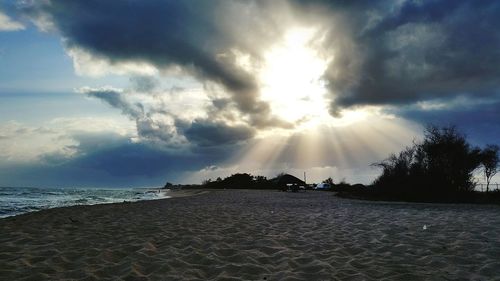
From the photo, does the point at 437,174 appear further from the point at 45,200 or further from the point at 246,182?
the point at 246,182

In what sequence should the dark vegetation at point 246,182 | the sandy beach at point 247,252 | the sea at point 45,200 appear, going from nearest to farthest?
1. the sandy beach at point 247,252
2. the sea at point 45,200
3. the dark vegetation at point 246,182

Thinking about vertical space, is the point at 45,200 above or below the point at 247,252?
below

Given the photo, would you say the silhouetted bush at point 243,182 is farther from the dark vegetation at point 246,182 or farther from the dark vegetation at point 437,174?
the dark vegetation at point 437,174

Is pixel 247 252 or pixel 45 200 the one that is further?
pixel 45 200

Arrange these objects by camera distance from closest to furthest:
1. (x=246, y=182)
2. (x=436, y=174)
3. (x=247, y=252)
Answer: (x=247, y=252), (x=436, y=174), (x=246, y=182)

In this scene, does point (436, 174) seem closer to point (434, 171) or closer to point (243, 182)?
point (434, 171)

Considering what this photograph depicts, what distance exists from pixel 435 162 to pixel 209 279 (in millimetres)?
34154

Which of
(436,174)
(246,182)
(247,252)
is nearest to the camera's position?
(247,252)

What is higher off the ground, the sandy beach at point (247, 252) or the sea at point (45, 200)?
the sandy beach at point (247, 252)

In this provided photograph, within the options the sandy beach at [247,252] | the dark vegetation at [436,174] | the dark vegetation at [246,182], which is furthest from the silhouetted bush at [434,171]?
the dark vegetation at [246,182]

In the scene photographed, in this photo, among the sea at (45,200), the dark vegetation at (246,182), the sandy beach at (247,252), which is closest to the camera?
the sandy beach at (247,252)

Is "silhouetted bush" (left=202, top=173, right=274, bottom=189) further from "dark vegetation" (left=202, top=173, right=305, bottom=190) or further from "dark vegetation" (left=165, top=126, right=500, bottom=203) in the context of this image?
"dark vegetation" (left=165, top=126, right=500, bottom=203)

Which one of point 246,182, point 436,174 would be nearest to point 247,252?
point 436,174

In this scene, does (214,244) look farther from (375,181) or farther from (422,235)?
(375,181)
